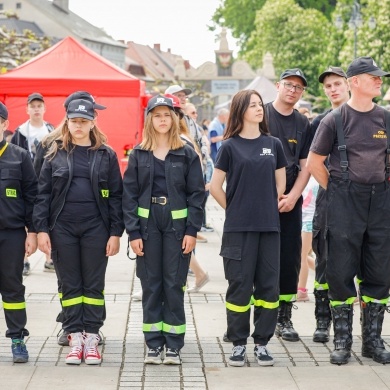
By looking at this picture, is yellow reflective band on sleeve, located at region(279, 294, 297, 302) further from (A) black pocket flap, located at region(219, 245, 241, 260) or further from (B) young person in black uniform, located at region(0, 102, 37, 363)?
(B) young person in black uniform, located at region(0, 102, 37, 363)

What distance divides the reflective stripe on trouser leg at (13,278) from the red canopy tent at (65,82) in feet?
28.8

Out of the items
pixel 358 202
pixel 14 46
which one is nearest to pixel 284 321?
pixel 358 202

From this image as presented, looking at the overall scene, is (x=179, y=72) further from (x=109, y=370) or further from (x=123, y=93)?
(x=109, y=370)

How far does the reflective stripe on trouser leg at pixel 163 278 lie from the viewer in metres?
7.12

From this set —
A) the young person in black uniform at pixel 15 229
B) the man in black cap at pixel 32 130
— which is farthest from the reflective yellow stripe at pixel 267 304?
the man in black cap at pixel 32 130

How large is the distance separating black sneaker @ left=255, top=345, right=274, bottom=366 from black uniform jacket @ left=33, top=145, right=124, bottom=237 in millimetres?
1247

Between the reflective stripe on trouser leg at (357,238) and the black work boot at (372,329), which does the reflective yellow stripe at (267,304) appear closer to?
the reflective stripe on trouser leg at (357,238)

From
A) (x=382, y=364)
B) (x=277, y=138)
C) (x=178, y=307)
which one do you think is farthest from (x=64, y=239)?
(x=382, y=364)

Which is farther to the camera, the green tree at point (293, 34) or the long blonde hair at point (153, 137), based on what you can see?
the green tree at point (293, 34)

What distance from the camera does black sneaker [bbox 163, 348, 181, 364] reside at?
7.07 meters

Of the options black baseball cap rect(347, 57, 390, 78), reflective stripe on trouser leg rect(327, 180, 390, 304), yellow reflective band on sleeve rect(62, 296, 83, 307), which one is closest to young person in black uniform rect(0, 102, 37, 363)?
yellow reflective band on sleeve rect(62, 296, 83, 307)

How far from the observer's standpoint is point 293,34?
71.3 metres

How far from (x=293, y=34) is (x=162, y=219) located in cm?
6552

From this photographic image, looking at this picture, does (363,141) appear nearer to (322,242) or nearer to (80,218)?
(322,242)
